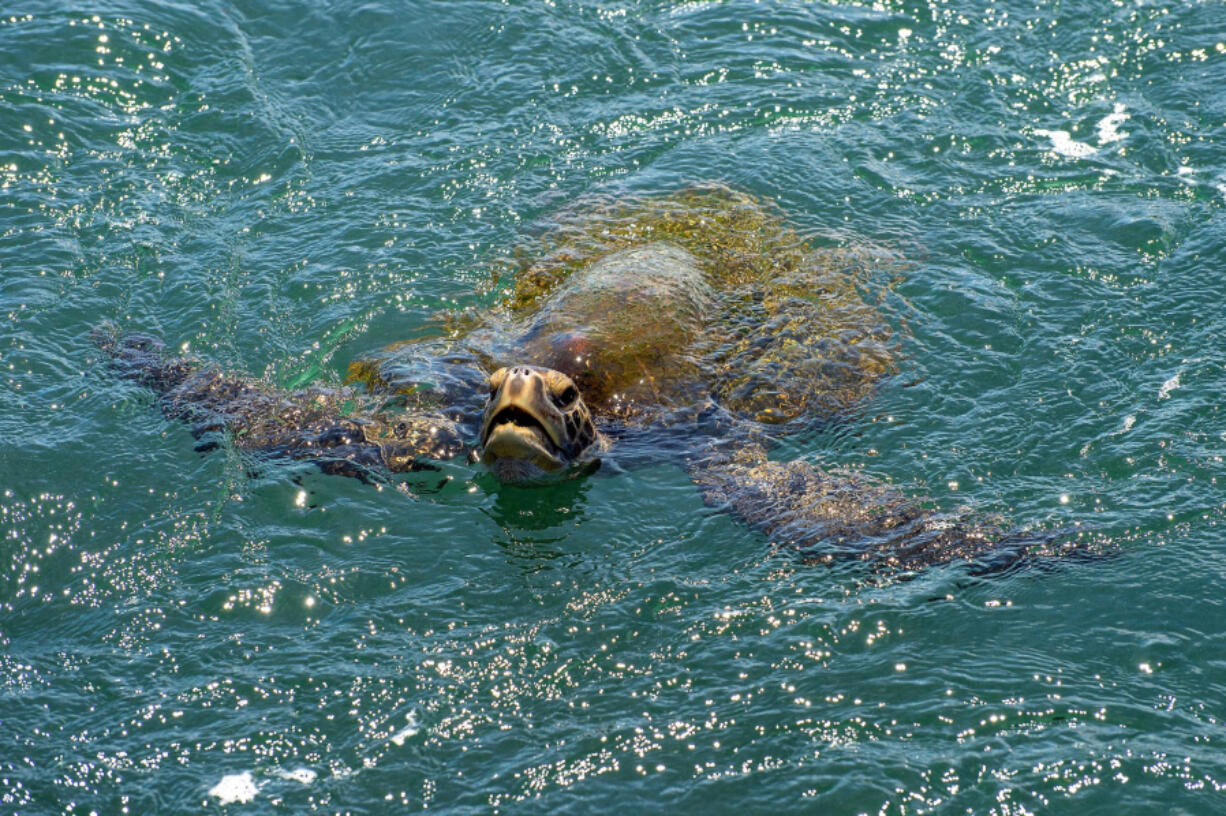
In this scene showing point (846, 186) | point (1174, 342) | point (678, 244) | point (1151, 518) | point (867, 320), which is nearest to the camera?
point (1151, 518)

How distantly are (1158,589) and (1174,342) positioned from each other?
2.53 meters

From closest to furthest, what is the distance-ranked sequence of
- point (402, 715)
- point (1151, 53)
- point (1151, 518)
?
point (402, 715) → point (1151, 518) → point (1151, 53)

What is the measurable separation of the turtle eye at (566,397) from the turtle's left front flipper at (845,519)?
0.86 metres

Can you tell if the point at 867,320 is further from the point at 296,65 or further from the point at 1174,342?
the point at 296,65

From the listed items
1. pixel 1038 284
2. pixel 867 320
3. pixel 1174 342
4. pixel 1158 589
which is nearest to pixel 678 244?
pixel 867 320

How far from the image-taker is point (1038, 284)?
8.38 metres

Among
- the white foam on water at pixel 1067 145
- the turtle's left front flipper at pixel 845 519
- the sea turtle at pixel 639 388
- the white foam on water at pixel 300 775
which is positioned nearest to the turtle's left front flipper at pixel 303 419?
the sea turtle at pixel 639 388

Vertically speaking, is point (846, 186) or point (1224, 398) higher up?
point (846, 186)

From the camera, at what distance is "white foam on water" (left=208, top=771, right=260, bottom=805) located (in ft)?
16.0

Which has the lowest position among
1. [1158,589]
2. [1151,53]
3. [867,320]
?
[1158,589]

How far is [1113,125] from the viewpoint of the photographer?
10.1 m

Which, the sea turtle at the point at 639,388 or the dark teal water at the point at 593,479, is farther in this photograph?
the sea turtle at the point at 639,388

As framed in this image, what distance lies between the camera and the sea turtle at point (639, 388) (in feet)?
21.4

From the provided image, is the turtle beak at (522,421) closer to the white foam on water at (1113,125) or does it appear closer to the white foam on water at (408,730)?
the white foam on water at (408,730)
